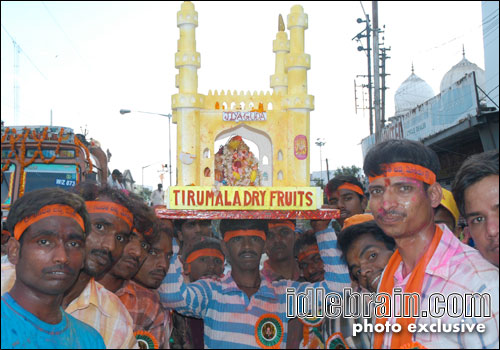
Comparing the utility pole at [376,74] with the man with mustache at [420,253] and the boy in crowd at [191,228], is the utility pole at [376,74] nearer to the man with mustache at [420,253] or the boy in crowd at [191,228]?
the boy in crowd at [191,228]

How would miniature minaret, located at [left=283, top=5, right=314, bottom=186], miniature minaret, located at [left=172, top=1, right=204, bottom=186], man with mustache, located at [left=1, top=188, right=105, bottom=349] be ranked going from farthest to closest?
miniature minaret, located at [left=283, top=5, right=314, bottom=186], miniature minaret, located at [left=172, top=1, right=204, bottom=186], man with mustache, located at [left=1, top=188, right=105, bottom=349]

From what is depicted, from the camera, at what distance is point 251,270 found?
3889 mm

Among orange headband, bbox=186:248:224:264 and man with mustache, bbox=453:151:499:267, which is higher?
man with mustache, bbox=453:151:499:267

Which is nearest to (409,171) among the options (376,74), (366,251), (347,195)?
(366,251)

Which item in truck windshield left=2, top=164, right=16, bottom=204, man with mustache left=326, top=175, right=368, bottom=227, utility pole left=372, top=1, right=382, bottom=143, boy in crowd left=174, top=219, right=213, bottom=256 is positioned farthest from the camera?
utility pole left=372, top=1, right=382, bottom=143

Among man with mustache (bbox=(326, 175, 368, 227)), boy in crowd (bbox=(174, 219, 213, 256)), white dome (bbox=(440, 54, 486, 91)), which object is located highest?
white dome (bbox=(440, 54, 486, 91))

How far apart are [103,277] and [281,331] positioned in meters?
1.44

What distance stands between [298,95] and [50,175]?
13.5ft

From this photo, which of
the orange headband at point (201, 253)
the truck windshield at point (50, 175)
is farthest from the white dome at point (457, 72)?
the orange headband at point (201, 253)

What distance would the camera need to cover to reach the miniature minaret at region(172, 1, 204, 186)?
5.76 meters

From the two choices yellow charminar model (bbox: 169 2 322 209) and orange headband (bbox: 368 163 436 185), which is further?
yellow charminar model (bbox: 169 2 322 209)

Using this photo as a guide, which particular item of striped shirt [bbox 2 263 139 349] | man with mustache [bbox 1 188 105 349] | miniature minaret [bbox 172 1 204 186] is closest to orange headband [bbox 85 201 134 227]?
striped shirt [bbox 2 263 139 349]

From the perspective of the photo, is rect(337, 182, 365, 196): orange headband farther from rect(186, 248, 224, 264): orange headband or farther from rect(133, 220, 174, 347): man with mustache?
rect(133, 220, 174, 347): man with mustache

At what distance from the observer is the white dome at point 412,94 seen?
29.4 m
